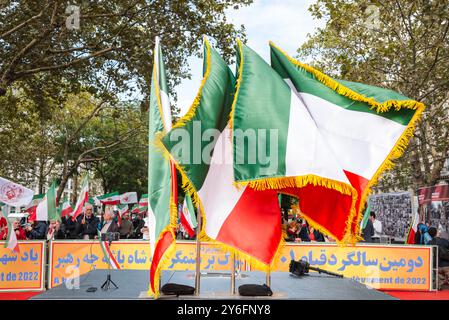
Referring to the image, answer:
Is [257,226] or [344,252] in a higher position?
[257,226]

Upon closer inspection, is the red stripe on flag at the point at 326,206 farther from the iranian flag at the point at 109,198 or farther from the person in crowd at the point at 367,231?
the iranian flag at the point at 109,198

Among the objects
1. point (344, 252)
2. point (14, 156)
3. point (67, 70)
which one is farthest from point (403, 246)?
point (14, 156)

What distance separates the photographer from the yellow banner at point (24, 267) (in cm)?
1121

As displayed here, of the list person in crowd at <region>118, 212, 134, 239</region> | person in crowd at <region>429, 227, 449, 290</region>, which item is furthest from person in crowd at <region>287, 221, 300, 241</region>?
person in crowd at <region>118, 212, 134, 239</region>

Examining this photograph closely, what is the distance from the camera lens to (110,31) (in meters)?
15.2

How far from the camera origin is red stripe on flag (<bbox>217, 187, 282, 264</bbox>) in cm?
503

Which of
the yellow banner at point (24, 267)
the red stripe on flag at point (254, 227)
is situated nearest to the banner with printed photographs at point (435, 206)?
the yellow banner at point (24, 267)

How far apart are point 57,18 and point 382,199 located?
55.1 feet

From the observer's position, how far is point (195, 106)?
4723mm

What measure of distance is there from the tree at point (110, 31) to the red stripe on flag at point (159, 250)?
10808 mm

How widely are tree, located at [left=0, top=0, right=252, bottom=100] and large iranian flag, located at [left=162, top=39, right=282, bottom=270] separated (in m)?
9.94

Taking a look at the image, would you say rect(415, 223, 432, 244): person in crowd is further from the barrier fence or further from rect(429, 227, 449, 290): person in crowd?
the barrier fence
